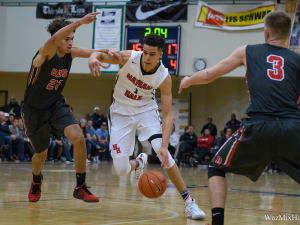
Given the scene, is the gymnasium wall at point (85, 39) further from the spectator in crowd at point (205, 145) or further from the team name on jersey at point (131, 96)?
the team name on jersey at point (131, 96)

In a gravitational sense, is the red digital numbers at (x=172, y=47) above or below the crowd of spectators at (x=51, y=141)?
above

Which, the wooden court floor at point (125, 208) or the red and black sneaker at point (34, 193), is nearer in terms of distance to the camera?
the wooden court floor at point (125, 208)

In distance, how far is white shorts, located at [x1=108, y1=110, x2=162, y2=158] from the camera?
6.00 m

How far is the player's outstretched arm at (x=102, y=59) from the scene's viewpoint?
4223 mm

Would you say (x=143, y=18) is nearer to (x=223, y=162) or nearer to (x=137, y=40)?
(x=137, y=40)

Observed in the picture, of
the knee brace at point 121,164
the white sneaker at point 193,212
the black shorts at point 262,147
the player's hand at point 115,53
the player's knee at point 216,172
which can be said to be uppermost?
the player's hand at point 115,53

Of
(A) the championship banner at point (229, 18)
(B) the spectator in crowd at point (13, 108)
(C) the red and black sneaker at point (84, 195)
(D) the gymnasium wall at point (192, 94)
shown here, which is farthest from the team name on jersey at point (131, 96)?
(D) the gymnasium wall at point (192, 94)

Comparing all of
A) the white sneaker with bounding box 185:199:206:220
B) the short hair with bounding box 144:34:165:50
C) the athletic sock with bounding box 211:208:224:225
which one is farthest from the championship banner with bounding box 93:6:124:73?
the athletic sock with bounding box 211:208:224:225

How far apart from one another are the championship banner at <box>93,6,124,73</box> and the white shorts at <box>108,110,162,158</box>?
1323cm

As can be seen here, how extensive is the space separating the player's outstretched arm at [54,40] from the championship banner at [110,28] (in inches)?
539

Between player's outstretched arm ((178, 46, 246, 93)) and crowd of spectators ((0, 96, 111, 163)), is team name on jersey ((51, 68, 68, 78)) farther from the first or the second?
crowd of spectators ((0, 96, 111, 163))

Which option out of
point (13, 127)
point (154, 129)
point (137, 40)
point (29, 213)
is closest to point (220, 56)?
point (137, 40)

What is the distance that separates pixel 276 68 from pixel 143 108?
258 cm

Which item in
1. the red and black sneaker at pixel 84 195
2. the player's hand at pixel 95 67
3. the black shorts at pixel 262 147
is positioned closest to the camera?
the black shorts at pixel 262 147
